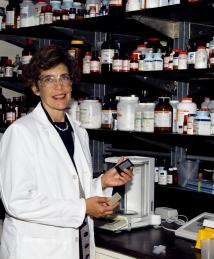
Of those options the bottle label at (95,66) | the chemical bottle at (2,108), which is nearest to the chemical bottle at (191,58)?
the bottle label at (95,66)

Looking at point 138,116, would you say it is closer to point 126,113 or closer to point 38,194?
point 126,113

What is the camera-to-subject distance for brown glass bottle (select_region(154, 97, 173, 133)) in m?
2.44

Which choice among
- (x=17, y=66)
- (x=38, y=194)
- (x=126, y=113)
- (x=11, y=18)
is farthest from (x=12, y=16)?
(x=38, y=194)

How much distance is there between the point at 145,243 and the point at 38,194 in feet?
2.01

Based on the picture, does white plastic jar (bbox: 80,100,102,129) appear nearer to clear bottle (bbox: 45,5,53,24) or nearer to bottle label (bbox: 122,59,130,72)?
bottle label (bbox: 122,59,130,72)

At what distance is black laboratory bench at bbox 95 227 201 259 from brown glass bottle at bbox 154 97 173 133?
1.79 feet

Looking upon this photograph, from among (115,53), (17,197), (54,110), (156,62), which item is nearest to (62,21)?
(115,53)

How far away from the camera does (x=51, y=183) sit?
6.51 feet

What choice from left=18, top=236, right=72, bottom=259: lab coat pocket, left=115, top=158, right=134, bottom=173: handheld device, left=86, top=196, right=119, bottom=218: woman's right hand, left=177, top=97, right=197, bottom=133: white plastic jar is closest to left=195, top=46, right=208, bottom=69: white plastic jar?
left=177, top=97, right=197, bottom=133: white plastic jar

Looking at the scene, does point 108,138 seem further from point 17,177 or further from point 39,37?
point 17,177

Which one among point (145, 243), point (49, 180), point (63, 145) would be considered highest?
point (63, 145)

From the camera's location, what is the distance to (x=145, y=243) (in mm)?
2203

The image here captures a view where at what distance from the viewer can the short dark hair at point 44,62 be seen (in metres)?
2.10

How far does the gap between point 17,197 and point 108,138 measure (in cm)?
135
